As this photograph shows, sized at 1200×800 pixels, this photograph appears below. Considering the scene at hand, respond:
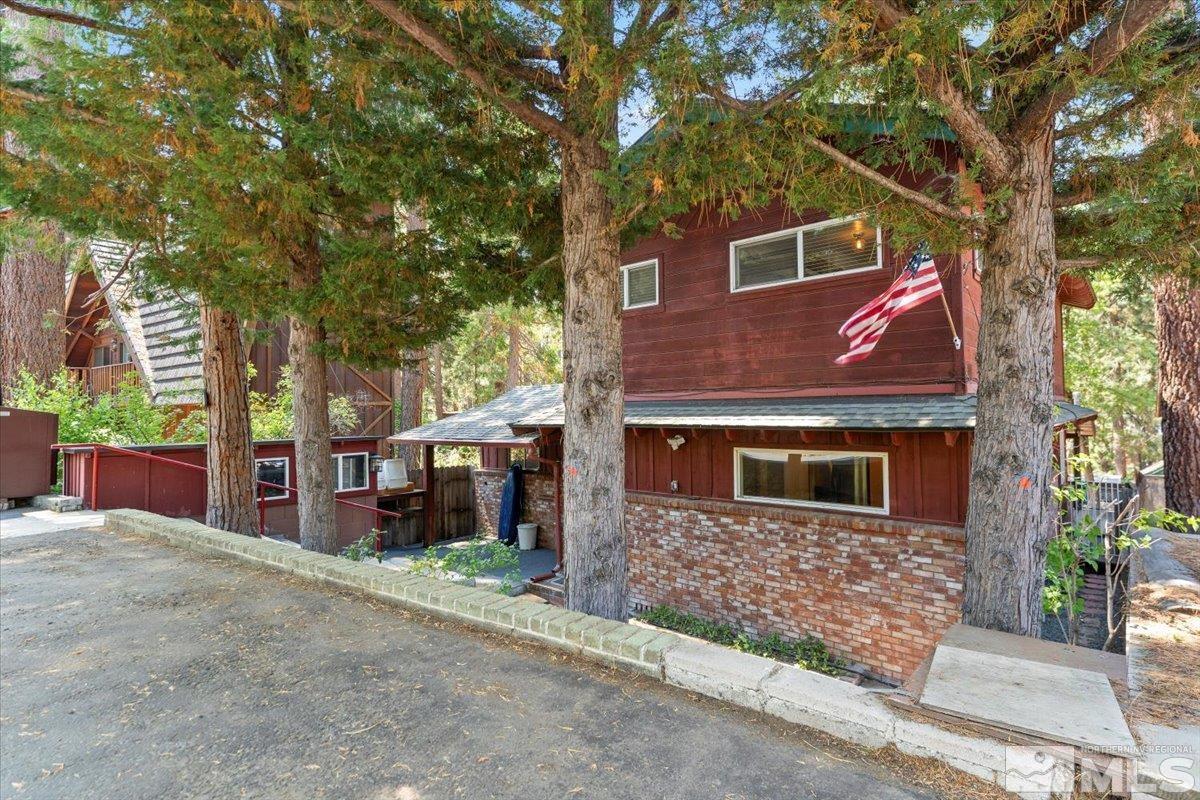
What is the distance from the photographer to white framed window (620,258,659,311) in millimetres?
8945

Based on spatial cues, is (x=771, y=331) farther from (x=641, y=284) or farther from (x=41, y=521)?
(x=41, y=521)

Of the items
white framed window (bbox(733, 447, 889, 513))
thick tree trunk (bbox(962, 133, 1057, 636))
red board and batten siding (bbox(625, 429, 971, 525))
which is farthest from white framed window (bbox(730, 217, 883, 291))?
thick tree trunk (bbox(962, 133, 1057, 636))

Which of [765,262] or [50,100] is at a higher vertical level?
[50,100]

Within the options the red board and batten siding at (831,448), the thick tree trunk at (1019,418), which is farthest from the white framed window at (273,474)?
the thick tree trunk at (1019,418)

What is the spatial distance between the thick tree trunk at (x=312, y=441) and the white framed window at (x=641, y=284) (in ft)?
14.5

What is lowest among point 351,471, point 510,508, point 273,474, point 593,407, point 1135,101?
point 510,508

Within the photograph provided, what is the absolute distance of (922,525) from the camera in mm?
6211

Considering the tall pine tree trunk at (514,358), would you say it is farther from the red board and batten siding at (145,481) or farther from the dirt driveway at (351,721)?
the dirt driveway at (351,721)

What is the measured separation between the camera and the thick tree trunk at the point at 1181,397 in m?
8.66

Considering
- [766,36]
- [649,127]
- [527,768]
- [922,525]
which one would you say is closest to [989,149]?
[766,36]

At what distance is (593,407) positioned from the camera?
4.77m

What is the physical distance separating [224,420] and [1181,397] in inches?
538

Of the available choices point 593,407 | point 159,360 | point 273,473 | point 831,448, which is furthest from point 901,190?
point 159,360

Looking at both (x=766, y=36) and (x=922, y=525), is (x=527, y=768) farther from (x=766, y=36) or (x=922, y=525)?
(x=922, y=525)
